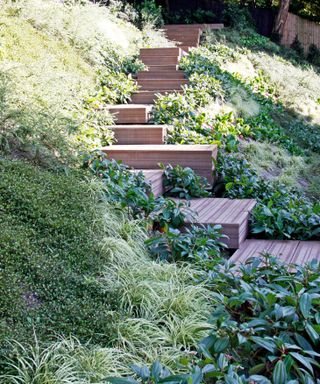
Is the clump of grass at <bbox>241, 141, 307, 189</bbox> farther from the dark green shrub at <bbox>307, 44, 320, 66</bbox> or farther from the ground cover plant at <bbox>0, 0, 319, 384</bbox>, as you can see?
the dark green shrub at <bbox>307, 44, 320, 66</bbox>

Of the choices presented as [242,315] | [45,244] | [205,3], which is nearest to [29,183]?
[45,244]

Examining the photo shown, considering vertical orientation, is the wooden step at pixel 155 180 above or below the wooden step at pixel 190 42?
below

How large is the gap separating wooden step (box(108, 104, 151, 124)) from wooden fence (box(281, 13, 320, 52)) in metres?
10.4

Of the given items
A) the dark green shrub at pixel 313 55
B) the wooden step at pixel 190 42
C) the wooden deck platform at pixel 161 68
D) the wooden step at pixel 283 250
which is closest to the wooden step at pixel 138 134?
the wooden step at pixel 283 250

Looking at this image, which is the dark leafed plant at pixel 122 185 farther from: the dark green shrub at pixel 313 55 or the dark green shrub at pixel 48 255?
the dark green shrub at pixel 313 55

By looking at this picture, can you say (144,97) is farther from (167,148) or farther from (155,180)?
(155,180)

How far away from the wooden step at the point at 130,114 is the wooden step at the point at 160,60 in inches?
92.0

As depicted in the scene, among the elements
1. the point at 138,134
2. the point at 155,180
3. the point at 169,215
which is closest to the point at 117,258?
the point at 169,215

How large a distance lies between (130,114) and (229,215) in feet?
9.35

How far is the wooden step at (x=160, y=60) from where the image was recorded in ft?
29.5

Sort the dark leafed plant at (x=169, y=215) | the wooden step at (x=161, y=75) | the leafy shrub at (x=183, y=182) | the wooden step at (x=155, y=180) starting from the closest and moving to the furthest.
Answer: the dark leafed plant at (x=169, y=215), the wooden step at (x=155, y=180), the leafy shrub at (x=183, y=182), the wooden step at (x=161, y=75)

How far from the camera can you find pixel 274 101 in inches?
417

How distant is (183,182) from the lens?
521 centimetres

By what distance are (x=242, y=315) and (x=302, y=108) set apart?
29.2ft
